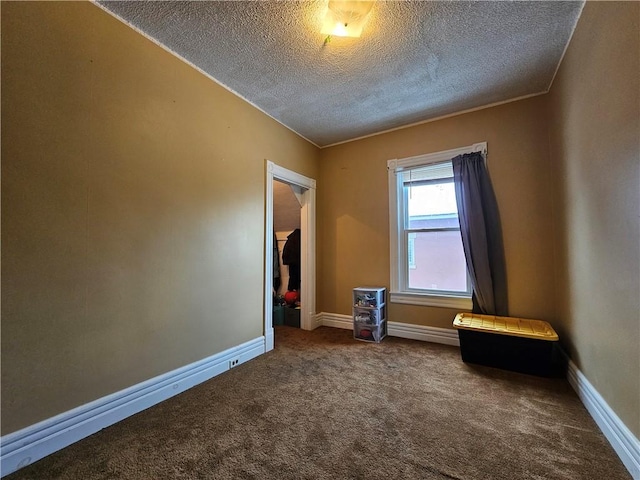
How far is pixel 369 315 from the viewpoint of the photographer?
3.19m

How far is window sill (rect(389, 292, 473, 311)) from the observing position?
297 centimetres

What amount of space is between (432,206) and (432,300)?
110 cm

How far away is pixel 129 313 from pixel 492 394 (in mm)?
2588

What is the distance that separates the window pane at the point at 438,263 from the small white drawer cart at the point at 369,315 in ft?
1.60

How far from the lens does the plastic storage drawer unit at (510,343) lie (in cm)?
221

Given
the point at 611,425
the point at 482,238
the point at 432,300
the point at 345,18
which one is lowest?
the point at 611,425

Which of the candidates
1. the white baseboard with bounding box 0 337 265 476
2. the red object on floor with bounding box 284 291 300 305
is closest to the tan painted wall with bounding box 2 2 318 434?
the white baseboard with bounding box 0 337 265 476

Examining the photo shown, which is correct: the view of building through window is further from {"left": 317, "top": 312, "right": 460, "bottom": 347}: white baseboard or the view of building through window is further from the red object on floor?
the red object on floor

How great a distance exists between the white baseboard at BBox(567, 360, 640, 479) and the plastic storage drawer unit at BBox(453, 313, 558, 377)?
9.0 inches

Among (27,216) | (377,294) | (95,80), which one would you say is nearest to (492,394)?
(377,294)

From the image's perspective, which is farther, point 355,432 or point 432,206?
point 432,206

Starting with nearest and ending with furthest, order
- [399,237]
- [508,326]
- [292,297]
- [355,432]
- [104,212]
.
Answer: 1. [355,432]
2. [104,212]
3. [508,326]
4. [399,237]
5. [292,297]

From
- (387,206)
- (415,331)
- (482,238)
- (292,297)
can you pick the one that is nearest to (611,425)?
(482,238)

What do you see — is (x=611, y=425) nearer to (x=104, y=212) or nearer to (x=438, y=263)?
(x=438, y=263)
